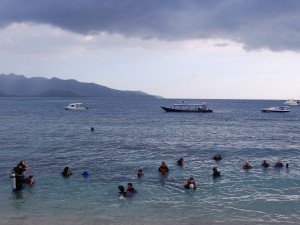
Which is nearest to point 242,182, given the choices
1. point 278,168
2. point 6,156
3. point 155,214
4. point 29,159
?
point 278,168

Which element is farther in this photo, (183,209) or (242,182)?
(242,182)

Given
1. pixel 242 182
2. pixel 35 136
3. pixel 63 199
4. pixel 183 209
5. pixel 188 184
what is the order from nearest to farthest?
pixel 183 209, pixel 63 199, pixel 188 184, pixel 242 182, pixel 35 136

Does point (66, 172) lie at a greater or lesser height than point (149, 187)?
greater

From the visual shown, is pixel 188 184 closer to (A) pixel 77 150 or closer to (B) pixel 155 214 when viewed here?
(B) pixel 155 214

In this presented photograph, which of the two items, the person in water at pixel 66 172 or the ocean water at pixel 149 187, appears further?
the person in water at pixel 66 172

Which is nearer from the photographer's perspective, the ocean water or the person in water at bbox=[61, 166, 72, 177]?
the ocean water

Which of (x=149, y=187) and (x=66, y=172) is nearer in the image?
(x=149, y=187)

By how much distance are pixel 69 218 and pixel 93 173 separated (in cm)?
1242

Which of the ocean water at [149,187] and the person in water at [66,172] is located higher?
the person in water at [66,172]

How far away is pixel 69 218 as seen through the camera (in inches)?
856

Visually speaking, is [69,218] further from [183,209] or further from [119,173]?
[119,173]

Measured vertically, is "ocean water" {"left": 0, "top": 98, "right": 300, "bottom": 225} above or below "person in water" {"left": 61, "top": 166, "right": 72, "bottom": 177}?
below

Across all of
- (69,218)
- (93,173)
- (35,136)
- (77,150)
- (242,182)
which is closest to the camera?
(69,218)

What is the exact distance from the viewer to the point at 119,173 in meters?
34.5
